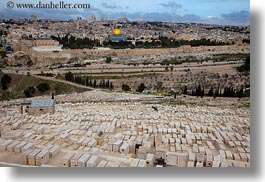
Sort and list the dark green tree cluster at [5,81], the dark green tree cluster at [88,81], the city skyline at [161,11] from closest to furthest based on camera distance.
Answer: the city skyline at [161,11] → the dark green tree cluster at [5,81] → the dark green tree cluster at [88,81]

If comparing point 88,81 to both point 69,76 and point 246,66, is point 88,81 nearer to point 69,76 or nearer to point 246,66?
point 69,76

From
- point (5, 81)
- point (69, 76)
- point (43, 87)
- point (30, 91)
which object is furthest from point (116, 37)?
point (5, 81)

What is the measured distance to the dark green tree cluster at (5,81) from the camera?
3375mm

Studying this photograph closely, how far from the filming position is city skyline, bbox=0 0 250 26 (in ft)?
10.7

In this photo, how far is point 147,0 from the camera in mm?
3354

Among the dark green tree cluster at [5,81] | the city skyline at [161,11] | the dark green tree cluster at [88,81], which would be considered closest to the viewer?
the city skyline at [161,11]

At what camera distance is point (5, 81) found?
133 inches

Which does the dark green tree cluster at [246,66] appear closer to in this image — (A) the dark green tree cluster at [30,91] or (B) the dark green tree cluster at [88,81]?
(B) the dark green tree cluster at [88,81]

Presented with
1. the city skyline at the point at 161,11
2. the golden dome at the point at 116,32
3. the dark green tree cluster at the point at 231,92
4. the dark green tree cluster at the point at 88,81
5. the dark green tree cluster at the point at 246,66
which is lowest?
the dark green tree cluster at the point at 231,92

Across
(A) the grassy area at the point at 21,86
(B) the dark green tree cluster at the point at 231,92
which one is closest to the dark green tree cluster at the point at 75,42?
(A) the grassy area at the point at 21,86

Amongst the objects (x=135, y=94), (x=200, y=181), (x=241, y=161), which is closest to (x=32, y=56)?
(x=135, y=94)

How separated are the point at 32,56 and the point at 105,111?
979 mm

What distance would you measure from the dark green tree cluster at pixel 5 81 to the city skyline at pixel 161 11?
611mm

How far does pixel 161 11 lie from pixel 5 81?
1770 mm
